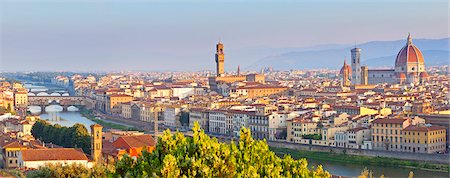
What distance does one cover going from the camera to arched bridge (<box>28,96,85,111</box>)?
151 feet

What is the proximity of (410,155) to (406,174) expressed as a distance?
1.62 m

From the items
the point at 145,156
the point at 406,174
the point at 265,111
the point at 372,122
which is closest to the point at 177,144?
the point at 145,156

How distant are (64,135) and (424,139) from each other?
863 centimetres

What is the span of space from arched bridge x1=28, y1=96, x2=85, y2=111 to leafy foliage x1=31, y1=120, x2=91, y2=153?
24052mm

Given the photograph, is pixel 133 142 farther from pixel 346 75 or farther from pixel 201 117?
pixel 346 75

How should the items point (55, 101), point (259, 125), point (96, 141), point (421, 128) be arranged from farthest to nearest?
point (55, 101) < point (259, 125) < point (421, 128) < point (96, 141)

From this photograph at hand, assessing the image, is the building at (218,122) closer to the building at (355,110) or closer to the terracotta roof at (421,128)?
the building at (355,110)

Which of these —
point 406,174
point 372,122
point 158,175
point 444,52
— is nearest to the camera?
point 158,175

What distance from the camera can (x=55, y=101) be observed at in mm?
47312

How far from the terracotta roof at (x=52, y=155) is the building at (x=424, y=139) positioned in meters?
8.07

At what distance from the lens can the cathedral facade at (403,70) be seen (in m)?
48.4

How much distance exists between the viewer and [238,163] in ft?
19.1

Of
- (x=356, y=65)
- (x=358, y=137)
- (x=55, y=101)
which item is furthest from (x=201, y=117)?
(x=356, y=65)

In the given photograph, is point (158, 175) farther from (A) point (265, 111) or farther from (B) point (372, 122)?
(A) point (265, 111)
